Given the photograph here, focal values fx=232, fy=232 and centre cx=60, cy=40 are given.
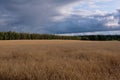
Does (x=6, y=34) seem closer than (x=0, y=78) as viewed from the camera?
No

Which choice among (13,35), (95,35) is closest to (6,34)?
(13,35)

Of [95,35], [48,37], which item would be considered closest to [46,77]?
[48,37]

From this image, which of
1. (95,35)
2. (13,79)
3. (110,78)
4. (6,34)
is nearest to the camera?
(110,78)

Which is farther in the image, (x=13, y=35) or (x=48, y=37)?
(x=48, y=37)

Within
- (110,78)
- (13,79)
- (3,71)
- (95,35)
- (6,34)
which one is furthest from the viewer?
(95,35)

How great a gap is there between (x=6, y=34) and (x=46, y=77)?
110 metres

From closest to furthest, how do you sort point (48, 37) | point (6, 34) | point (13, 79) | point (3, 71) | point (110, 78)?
point (110, 78), point (13, 79), point (3, 71), point (6, 34), point (48, 37)

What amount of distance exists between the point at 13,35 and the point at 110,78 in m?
112

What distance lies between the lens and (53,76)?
6.81 m

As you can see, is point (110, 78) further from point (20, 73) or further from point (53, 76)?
point (20, 73)

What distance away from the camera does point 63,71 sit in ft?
23.9

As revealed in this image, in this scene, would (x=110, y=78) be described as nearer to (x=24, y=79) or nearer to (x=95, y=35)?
(x=24, y=79)

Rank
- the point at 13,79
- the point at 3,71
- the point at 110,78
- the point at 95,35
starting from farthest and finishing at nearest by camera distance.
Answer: the point at 95,35
the point at 3,71
the point at 13,79
the point at 110,78

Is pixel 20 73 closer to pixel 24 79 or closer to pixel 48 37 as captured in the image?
pixel 24 79
